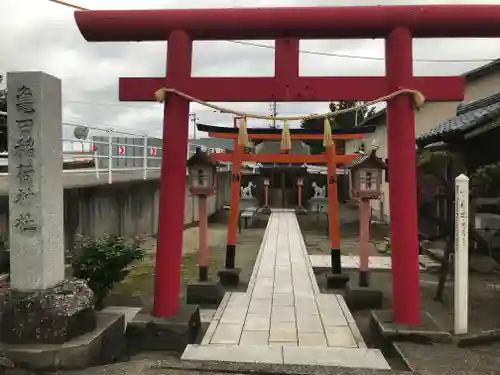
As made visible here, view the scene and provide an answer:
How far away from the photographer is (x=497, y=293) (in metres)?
6.74

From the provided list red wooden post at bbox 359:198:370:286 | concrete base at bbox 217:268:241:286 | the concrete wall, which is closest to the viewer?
red wooden post at bbox 359:198:370:286

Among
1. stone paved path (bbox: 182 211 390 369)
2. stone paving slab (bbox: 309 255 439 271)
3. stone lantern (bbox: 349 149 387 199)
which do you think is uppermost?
stone lantern (bbox: 349 149 387 199)

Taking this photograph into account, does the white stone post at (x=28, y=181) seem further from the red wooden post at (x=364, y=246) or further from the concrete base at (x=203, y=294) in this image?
the red wooden post at (x=364, y=246)

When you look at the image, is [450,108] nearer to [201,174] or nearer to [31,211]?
[201,174]

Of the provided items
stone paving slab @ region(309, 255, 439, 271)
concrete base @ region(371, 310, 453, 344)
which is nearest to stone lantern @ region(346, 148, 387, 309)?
concrete base @ region(371, 310, 453, 344)

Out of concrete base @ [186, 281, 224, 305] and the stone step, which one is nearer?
the stone step

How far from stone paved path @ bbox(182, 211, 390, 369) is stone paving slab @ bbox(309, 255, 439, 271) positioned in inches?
37.2

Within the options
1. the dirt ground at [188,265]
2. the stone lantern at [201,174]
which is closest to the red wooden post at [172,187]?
the dirt ground at [188,265]

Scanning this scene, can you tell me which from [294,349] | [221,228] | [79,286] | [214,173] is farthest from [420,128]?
[79,286]

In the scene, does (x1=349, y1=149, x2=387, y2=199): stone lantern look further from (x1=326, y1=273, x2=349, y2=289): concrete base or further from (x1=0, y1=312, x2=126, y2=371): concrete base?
(x1=0, y1=312, x2=126, y2=371): concrete base

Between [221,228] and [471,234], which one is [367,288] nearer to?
[471,234]

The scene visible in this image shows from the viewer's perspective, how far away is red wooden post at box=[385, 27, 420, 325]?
4836mm

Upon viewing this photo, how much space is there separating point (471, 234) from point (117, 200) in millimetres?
8392

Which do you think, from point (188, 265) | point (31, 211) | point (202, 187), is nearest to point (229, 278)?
point (202, 187)
